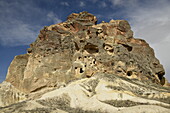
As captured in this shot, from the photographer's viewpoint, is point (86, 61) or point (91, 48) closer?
point (86, 61)

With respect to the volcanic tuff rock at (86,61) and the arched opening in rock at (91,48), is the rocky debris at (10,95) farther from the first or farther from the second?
the arched opening in rock at (91,48)

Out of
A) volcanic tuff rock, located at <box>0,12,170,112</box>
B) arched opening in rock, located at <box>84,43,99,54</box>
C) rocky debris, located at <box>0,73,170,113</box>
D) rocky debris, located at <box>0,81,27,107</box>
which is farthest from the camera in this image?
arched opening in rock, located at <box>84,43,99,54</box>

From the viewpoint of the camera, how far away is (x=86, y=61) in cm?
4253

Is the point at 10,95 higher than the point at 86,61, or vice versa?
the point at 86,61

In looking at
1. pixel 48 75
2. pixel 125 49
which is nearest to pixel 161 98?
pixel 125 49

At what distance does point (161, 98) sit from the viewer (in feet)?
95.2

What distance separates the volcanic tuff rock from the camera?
123ft

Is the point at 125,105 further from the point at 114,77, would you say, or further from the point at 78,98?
the point at 114,77

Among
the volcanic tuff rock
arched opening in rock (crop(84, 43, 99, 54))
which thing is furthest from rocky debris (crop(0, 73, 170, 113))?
arched opening in rock (crop(84, 43, 99, 54))

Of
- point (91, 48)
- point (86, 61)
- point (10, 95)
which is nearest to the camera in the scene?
point (10, 95)

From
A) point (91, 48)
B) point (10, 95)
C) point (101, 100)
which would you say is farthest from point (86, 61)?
point (10, 95)

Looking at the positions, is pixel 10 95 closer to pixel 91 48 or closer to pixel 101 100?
pixel 91 48

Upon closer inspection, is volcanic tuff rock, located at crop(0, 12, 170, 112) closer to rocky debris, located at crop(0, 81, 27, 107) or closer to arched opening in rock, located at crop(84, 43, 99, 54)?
arched opening in rock, located at crop(84, 43, 99, 54)

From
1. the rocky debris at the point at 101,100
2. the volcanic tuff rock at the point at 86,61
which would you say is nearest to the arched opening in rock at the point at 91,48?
the volcanic tuff rock at the point at 86,61
